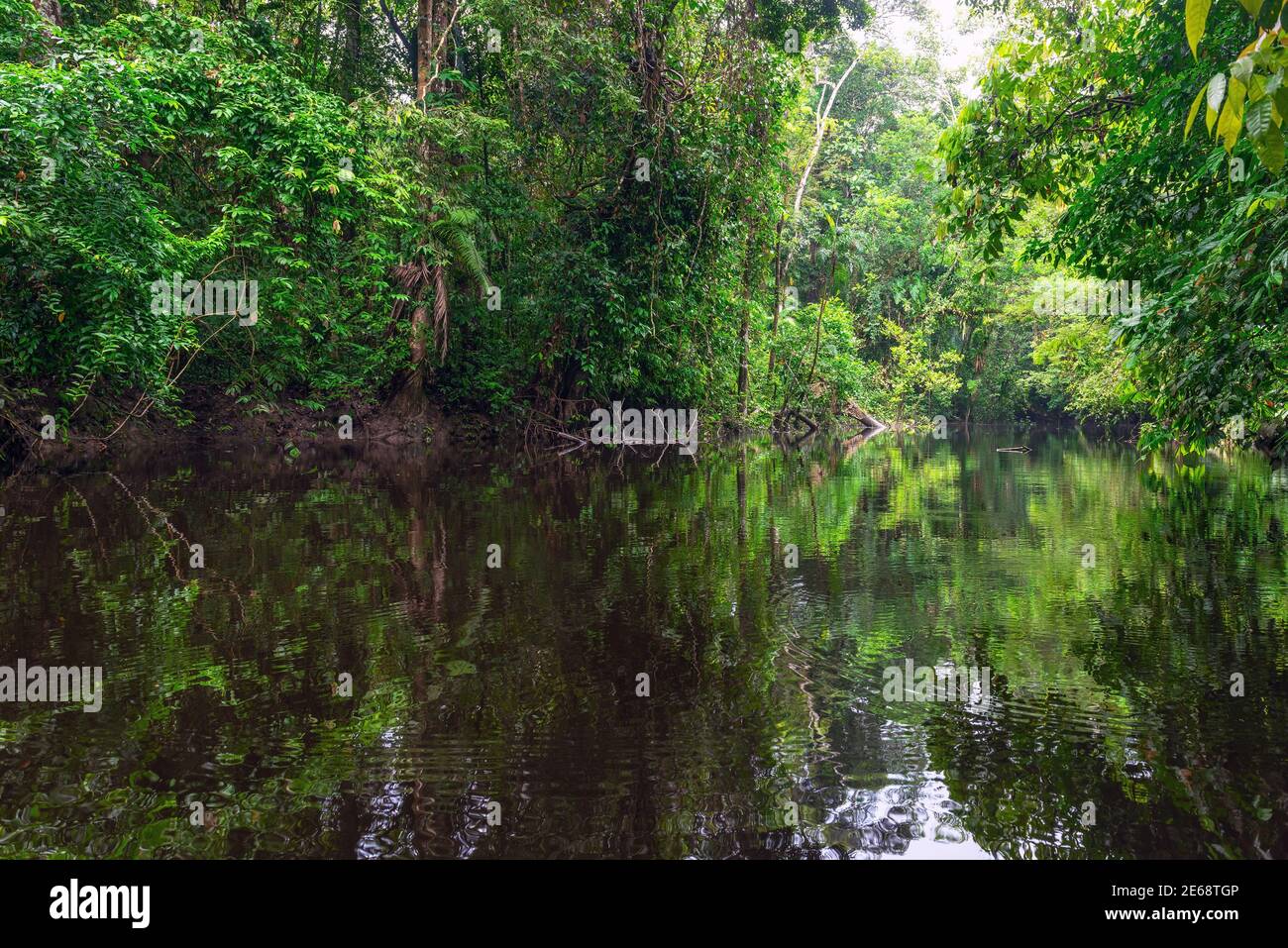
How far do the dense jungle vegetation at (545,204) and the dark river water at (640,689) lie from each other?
1806 mm

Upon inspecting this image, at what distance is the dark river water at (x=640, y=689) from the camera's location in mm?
2367

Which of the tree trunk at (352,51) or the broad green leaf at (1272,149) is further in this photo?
the tree trunk at (352,51)

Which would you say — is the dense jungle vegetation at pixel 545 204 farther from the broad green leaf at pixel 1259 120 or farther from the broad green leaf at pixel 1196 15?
the broad green leaf at pixel 1196 15

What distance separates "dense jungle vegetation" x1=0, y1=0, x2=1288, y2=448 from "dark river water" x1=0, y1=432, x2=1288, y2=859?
1806 millimetres

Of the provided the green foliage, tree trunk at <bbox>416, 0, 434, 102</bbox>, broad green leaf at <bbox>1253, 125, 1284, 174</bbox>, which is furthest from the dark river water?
tree trunk at <bbox>416, 0, 434, 102</bbox>

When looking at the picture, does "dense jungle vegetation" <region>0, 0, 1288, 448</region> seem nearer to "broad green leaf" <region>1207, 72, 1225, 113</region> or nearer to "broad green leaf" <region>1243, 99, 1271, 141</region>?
"broad green leaf" <region>1243, 99, 1271, 141</region>

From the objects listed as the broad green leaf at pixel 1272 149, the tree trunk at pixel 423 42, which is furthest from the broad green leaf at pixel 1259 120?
the tree trunk at pixel 423 42

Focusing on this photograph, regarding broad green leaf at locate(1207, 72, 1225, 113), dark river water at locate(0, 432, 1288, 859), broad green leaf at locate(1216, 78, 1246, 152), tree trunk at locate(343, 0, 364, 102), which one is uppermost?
tree trunk at locate(343, 0, 364, 102)

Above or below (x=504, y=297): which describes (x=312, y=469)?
below

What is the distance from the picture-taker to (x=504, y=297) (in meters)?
19.6

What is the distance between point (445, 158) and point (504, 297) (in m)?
3.33

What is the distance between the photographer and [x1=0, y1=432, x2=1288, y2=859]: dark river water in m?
2.37
